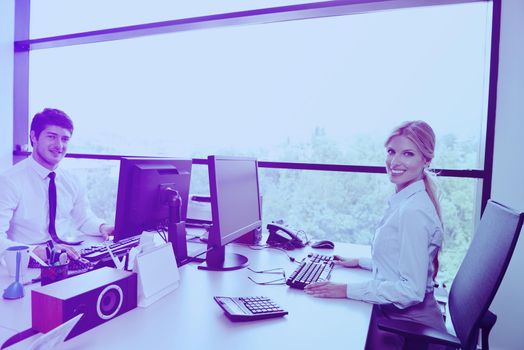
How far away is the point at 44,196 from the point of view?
204cm

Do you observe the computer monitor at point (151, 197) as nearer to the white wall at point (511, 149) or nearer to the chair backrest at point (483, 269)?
the chair backrest at point (483, 269)

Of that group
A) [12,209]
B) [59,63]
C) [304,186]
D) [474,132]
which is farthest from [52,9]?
[474,132]

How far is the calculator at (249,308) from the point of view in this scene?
105cm

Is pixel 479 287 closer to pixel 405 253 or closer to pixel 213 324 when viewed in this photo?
pixel 405 253

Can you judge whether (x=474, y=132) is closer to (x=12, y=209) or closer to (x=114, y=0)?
(x=12, y=209)

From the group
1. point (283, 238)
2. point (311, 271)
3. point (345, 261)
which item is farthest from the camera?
point (283, 238)

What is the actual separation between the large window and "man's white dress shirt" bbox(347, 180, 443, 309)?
3.37 ft

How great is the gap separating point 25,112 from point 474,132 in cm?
424

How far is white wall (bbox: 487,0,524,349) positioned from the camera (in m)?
2.01

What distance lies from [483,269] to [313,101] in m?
1.65

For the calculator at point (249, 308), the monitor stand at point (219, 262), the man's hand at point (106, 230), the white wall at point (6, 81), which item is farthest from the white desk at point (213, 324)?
the white wall at point (6, 81)

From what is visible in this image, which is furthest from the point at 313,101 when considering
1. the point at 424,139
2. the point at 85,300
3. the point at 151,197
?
the point at 85,300

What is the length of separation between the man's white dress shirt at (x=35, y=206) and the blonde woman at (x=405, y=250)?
1.64 meters

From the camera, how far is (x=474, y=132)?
2.18 meters
